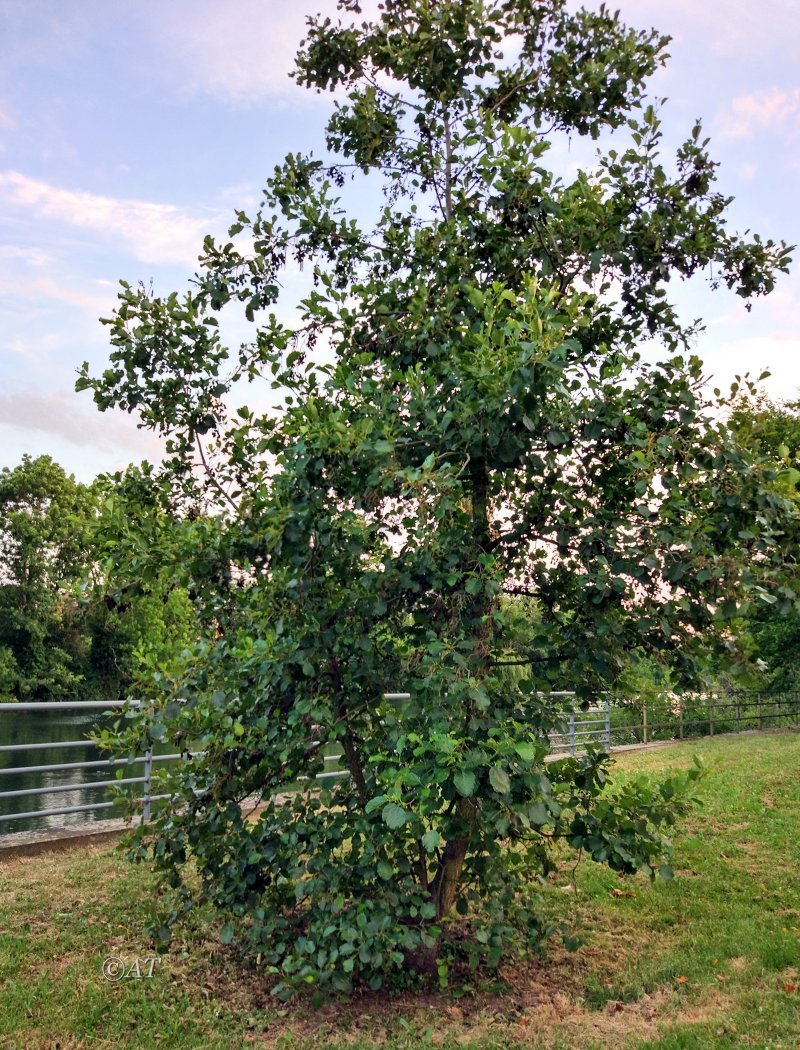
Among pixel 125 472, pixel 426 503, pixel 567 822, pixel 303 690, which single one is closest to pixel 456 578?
pixel 426 503

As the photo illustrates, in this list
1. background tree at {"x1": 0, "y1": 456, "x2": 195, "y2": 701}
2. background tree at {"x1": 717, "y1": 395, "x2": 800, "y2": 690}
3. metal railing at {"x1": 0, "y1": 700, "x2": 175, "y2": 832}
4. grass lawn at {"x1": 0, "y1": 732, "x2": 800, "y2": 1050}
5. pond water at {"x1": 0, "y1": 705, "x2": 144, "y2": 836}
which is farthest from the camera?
background tree at {"x1": 0, "y1": 456, "x2": 195, "y2": 701}

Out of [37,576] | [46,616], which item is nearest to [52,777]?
[46,616]

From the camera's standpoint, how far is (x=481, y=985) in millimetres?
4184

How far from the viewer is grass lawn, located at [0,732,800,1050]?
3625 mm

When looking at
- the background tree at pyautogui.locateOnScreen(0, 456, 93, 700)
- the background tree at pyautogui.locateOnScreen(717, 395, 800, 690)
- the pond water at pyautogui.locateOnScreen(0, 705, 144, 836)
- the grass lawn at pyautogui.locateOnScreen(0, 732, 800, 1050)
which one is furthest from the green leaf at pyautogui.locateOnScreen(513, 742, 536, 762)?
the background tree at pyautogui.locateOnScreen(0, 456, 93, 700)

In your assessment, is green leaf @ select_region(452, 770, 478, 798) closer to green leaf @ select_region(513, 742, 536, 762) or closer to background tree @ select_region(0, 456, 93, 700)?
green leaf @ select_region(513, 742, 536, 762)

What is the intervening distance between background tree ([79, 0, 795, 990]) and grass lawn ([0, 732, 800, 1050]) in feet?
0.84

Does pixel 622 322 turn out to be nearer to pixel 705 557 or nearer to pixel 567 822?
pixel 705 557

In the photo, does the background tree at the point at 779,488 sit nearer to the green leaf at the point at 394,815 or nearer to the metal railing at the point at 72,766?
the green leaf at the point at 394,815

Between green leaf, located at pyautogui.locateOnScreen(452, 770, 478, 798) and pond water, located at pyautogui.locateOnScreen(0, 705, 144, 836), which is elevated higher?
green leaf, located at pyautogui.locateOnScreen(452, 770, 478, 798)

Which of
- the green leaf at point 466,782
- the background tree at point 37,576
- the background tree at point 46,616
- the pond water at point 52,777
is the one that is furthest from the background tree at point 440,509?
the background tree at point 37,576

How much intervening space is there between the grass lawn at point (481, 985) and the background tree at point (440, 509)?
0.26m

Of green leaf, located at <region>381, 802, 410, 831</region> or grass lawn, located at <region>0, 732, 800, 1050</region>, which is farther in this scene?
grass lawn, located at <region>0, 732, 800, 1050</region>

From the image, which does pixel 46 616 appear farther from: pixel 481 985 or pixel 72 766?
pixel 481 985
